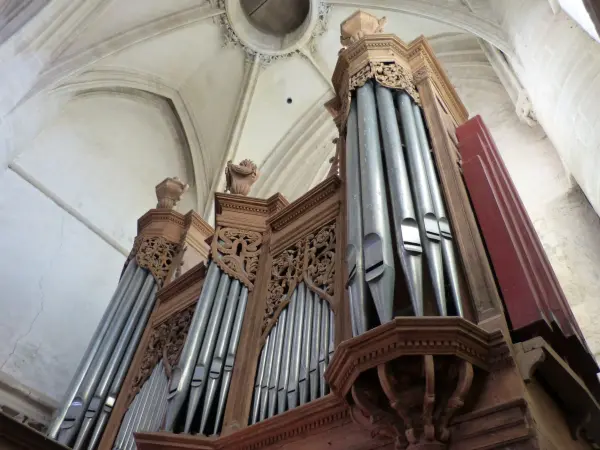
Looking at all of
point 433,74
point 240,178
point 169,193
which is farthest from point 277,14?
point 433,74

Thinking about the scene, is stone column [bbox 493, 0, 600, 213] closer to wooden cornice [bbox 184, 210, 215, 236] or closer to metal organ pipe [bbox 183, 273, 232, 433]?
metal organ pipe [bbox 183, 273, 232, 433]

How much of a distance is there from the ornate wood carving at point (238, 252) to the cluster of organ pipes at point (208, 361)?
5cm

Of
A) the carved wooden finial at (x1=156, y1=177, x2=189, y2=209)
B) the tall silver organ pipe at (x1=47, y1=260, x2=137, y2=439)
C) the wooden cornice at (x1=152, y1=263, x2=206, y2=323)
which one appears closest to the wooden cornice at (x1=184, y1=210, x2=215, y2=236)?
the carved wooden finial at (x1=156, y1=177, x2=189, y2=209)

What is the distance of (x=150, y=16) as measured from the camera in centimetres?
684

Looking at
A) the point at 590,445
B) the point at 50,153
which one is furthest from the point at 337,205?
the point at 50,153

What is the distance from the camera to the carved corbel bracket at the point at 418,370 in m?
1.89

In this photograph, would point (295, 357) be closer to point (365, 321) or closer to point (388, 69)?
point (365, 321)

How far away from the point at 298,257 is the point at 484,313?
1.37 m

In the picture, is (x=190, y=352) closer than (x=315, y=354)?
No

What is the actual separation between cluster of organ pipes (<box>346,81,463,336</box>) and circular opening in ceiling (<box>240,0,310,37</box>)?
4.82 metres

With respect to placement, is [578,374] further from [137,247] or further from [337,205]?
[137,247]

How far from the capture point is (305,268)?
3213 millimetres

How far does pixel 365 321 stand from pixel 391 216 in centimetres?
62

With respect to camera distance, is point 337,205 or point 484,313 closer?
point 484,313
